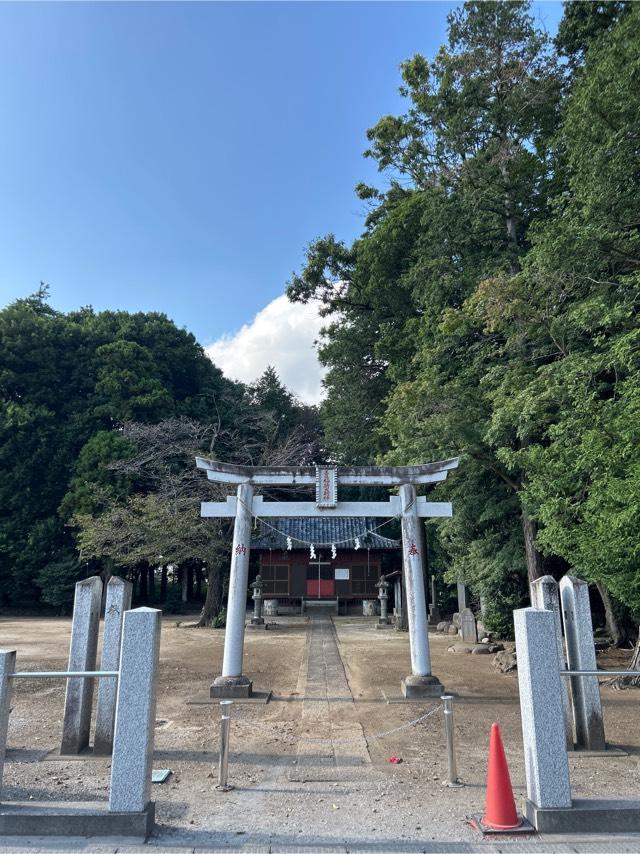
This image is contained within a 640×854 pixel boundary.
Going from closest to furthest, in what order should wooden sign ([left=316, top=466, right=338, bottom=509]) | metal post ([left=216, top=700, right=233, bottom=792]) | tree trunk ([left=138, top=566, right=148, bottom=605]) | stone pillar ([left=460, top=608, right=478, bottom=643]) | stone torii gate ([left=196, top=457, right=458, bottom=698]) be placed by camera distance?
metal post ([left=216, top=700, right=233, bottom=792]) → stone torii gate ([left=196, top=457, right=458, bottom=698]) → wooden sign ([left=316, top=466, right=338, bottom=509]) → stone pillar ([left=460, top=608, right=478, bottom=643]) → tree trunk ([left=138, top=566, right=148, bottom=605])

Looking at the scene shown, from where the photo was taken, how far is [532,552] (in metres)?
13.2

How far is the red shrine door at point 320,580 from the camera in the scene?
2653 centimetres

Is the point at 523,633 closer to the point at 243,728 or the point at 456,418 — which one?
the point at 243,728

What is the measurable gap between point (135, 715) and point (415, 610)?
234 inches

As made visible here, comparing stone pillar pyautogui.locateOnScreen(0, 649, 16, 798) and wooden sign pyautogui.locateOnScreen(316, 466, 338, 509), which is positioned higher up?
wooden sign pyautogui.locateOnScreen(316, 466, 338, 509)

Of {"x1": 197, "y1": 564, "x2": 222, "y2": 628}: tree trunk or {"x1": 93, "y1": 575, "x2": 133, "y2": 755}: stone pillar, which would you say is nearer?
{"x1": 93, "y1": 575, "x2": 133, "y2": 755}: stone pillar

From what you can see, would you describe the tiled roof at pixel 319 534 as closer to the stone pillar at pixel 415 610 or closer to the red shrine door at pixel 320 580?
the red shrine door at pixel 320 580

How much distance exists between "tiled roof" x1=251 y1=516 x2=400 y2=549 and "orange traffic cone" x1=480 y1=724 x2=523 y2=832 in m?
20.9

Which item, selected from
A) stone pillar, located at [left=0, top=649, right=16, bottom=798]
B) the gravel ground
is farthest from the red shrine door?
stone pillar, located at [left=0, top=649, right=16, bottom=798]

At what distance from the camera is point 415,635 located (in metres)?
9.08

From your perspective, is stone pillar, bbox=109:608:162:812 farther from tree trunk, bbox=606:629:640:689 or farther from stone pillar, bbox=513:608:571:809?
tree trunk, bbox=606:629:640:689

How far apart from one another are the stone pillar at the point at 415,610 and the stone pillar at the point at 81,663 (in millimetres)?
5031

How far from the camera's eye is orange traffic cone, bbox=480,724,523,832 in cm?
418

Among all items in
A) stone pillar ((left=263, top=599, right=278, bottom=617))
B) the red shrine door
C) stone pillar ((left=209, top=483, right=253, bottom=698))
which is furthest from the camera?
the red shrine door
